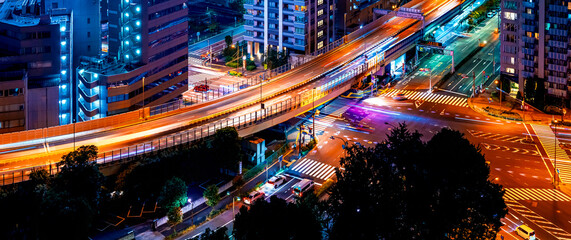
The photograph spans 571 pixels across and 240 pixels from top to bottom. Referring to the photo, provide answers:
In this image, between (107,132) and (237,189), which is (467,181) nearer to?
(237,189)

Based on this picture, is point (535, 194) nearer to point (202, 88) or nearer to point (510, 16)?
point (510, 16)

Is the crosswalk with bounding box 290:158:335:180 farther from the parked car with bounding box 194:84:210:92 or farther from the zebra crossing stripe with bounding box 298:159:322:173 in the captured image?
the parked car with bounding box 194:84:210:92

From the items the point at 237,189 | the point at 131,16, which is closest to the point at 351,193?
the point at 237,189

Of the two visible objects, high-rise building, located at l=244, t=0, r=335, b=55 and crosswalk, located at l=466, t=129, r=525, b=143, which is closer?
crosswalk, located at l=466, t=129, r=525, b=143

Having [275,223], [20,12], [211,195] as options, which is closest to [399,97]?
[211,195]

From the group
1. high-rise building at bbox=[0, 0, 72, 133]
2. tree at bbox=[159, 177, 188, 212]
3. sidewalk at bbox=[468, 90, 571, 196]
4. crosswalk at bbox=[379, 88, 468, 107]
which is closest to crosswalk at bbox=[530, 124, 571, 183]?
sidewalk at bbox=[468, 90, 571, 196]

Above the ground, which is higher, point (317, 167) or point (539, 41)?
point (539, 41)
